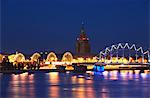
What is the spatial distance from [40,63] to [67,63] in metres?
4.45

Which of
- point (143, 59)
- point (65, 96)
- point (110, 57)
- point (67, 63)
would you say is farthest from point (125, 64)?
point (65, 96)

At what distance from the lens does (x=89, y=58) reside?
8819 cm

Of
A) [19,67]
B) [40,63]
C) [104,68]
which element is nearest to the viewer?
[19,67]

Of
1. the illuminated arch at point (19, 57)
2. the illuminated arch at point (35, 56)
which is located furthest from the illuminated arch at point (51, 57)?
the illuminated arch at point (19, 57)

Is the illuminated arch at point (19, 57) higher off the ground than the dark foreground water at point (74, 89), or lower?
higher

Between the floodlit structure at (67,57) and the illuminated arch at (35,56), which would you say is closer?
the illuminated arch at (35,56)

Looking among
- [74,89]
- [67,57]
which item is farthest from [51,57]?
[74,89]

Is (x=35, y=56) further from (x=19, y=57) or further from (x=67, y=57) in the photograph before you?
(x=67, y=57)

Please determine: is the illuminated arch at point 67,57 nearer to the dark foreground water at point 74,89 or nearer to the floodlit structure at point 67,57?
the floodlit structure at point 67,57

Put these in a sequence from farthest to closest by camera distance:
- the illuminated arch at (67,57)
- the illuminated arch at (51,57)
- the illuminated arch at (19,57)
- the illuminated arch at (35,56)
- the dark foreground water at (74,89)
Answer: the illuminated arch at (67,57)
the illuminated arch at (51,57)
the illuminated arch at (35,56)
the illuminated arch at (19,57)
the dark foreground water at (74,89)

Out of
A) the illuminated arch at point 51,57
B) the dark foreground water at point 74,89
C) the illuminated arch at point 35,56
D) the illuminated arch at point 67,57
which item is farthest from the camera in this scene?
the illuminated arch at point 67,57

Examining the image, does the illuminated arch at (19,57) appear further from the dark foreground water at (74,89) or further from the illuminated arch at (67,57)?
the dark foreground water at (74,89)

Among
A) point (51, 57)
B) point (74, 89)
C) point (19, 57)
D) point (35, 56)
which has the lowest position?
point (74, 89)

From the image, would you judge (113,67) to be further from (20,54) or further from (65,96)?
(65,96)
